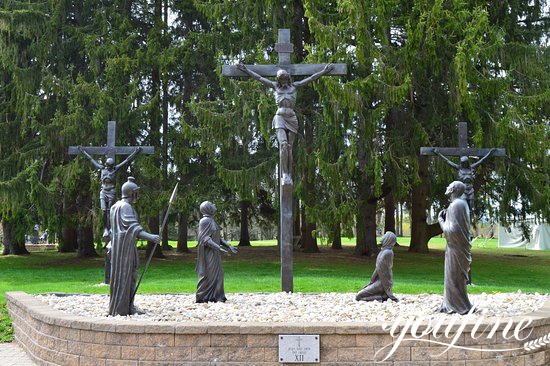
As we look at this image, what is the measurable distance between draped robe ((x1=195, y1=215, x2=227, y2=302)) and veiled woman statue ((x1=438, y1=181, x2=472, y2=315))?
3100 millimetres

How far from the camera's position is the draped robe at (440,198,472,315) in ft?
23.9

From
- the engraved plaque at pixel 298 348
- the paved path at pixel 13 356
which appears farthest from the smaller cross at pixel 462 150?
the paved path at pixel 13 356

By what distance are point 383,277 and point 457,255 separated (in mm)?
1677

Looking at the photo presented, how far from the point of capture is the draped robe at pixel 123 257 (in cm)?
737

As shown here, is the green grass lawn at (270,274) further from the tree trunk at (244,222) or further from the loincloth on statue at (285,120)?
the tree trunk at (244,222)

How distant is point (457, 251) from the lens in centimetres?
733

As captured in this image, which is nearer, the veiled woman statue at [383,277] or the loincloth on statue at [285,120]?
→ the veiled woman statue at [383,277]

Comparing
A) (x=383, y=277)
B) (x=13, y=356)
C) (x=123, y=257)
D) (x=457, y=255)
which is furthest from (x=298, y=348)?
(x=13, y=356)

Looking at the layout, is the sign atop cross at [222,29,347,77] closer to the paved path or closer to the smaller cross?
the smaller cross

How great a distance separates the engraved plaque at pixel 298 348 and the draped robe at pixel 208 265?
262 centimetres

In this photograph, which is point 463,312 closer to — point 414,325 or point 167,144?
point 414,325

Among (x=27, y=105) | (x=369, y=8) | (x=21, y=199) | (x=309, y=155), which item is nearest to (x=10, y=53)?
(x=27, y=105)

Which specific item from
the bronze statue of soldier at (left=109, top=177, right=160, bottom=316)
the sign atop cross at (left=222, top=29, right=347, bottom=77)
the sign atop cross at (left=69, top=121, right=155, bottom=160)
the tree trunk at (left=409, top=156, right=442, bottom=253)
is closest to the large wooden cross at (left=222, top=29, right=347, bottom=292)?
the sign atop cross at (left=222, top=29, right=347, bottom=77)

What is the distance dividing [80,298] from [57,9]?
1390 cm
